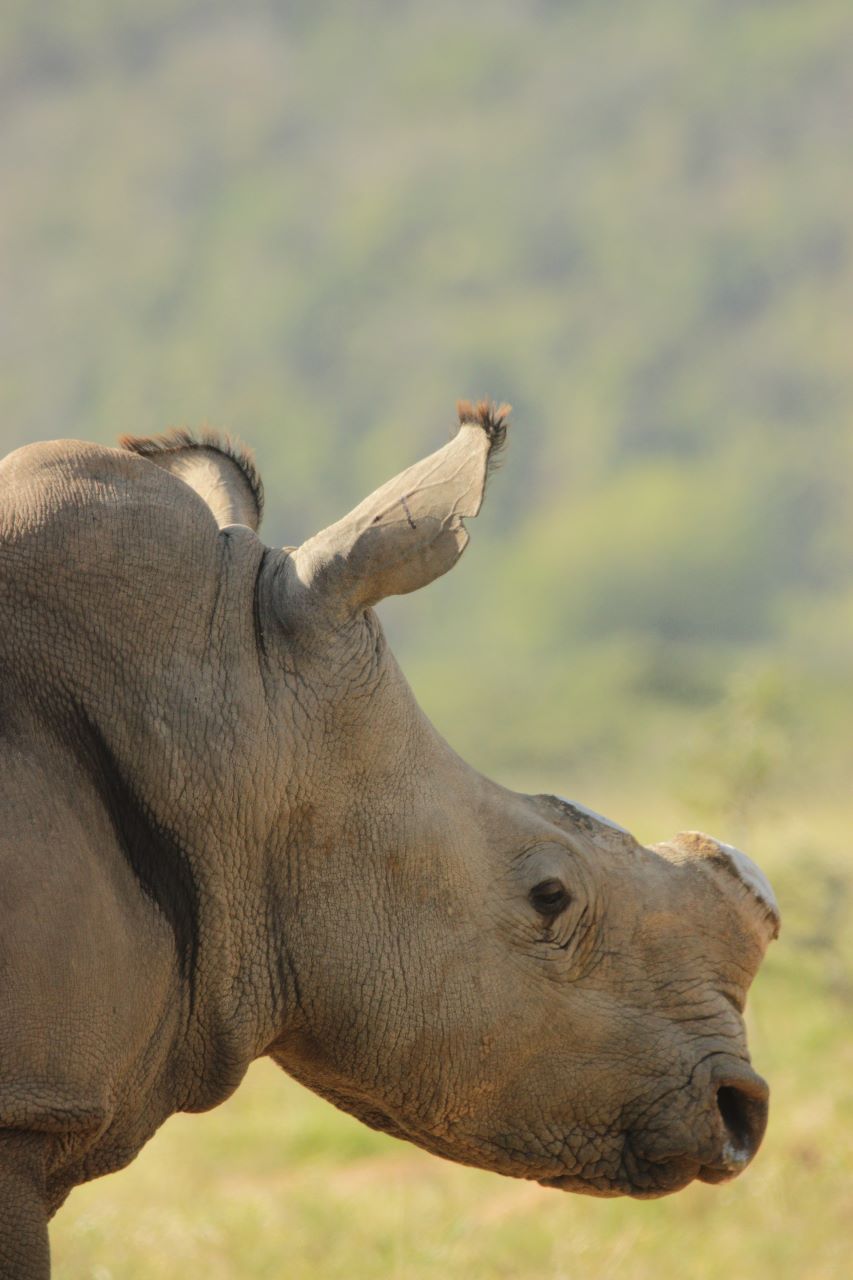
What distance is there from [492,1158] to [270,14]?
534ft

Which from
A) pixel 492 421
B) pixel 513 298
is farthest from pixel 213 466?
pixel 513 298

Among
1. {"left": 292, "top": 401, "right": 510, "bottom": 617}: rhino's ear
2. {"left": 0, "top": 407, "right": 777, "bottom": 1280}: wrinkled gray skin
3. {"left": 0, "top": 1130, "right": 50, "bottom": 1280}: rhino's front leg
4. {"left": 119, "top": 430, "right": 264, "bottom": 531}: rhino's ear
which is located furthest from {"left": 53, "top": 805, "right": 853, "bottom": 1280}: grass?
{"left": 292, "top": 401, "right": 510, "bottom": 617}: rhino's ear

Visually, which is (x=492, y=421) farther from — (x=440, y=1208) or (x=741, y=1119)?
(x=440, y=1208)

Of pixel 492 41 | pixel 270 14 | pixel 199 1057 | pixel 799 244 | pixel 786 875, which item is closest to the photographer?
pixel 199 1057

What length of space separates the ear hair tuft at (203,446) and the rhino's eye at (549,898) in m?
1.00

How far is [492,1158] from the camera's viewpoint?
4.03 m

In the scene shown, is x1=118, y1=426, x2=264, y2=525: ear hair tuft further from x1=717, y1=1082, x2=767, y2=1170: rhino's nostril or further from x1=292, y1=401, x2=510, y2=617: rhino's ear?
x1=717, y1=1082, x2=767, y2=1170: rhino's nostril

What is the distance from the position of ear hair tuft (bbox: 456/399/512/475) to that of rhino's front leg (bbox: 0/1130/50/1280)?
149 centimetres

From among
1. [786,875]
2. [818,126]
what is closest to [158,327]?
[818,126]

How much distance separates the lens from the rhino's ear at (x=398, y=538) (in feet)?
11.7

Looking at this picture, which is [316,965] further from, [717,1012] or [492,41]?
[492,41]

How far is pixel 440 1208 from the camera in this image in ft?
26.0

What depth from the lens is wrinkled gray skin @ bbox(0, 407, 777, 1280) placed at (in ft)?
10.7

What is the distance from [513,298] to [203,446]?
4652 inches
